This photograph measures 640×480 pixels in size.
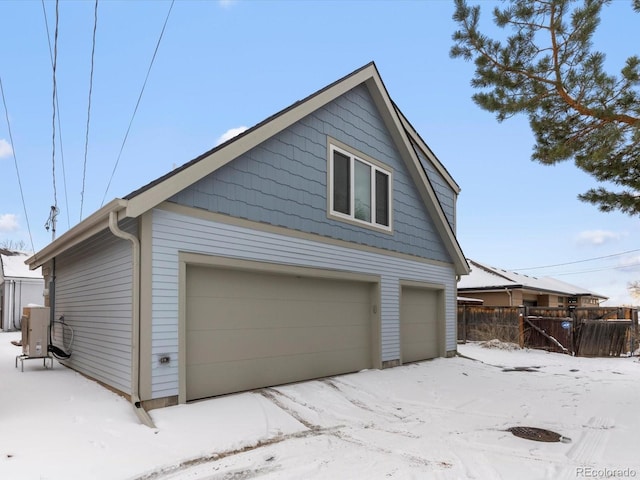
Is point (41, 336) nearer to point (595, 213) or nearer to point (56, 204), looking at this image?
point (595, 213)

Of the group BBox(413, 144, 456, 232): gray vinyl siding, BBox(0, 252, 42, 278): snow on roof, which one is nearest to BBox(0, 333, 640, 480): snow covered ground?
BBox(413, 144, 456, 232): gray vinyl siding

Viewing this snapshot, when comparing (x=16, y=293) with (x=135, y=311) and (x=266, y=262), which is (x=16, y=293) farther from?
(x=135, y=311)

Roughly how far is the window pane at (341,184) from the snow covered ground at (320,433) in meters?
3.34

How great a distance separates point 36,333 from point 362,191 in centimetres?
688

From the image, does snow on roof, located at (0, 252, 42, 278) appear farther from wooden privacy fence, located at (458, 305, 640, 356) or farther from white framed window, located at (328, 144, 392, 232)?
wooden privacy fence, located at (458, 305, 640, 356)

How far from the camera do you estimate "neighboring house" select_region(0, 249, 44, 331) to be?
2023cm

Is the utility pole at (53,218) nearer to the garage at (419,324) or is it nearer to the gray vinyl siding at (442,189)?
the gray vinyl siding at (442,189)

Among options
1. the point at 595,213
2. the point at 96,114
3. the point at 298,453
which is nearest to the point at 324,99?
the point at 595,213

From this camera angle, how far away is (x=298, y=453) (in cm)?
464

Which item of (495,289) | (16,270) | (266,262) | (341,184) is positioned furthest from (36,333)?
(495,289)

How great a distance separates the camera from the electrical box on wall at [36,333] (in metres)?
8.11

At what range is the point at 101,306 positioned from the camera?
713 centimetres

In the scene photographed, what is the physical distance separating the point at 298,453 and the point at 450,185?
11051 millimetres

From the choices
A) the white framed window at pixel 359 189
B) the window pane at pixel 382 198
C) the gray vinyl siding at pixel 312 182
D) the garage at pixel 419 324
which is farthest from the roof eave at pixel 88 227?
the garage at pixel 419 324
